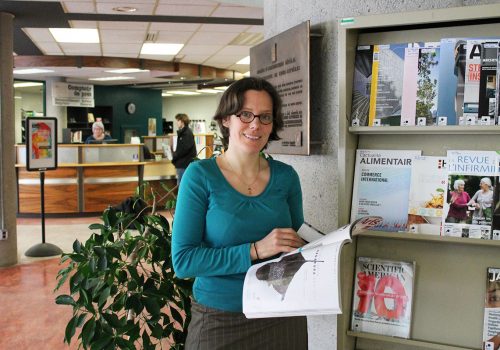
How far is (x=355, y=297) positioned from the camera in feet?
7.47

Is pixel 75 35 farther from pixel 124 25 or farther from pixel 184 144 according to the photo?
pixel 184 144

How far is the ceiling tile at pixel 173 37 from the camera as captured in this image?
8.30m

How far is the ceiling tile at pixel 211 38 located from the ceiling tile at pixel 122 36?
84 cm

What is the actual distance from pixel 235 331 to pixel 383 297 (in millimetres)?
770

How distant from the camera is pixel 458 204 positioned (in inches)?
81.5

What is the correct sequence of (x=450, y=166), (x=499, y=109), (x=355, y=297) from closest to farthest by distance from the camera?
(x=499, y=109), (x=450, y=166), (x=355, y=297)

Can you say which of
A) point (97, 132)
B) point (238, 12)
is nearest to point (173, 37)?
point (238, 12)

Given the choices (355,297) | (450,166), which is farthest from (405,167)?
(355,297)

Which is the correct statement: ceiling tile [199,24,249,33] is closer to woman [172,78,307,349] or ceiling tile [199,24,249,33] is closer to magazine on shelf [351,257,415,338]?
magazine on shelf [351,257,415,338]

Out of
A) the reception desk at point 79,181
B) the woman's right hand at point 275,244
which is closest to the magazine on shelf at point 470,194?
the woman's right hand at point 275,244

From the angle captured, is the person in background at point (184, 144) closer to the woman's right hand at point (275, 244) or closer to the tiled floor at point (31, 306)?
the tiled floor at point (31, 306)

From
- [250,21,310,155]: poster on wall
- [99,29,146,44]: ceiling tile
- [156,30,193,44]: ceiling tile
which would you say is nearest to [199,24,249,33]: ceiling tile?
[156,30,193,44]: ceiling tile

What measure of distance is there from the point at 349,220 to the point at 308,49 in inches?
34.2

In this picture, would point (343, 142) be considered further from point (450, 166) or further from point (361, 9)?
point (361, 9)
